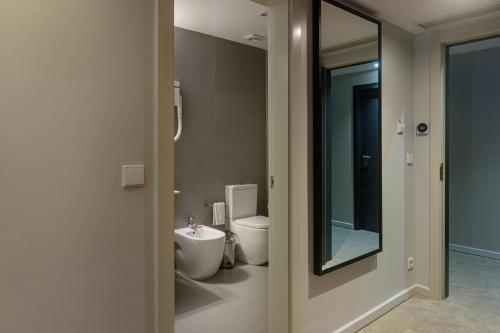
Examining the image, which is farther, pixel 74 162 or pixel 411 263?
pixel 411 263

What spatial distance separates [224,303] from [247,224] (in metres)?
0.98

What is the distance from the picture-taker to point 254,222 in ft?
12.2

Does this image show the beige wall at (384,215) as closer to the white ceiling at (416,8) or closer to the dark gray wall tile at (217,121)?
the white ceiling at (416,8)

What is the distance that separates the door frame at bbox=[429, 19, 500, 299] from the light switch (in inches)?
95.7

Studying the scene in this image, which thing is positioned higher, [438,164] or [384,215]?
[438,164]

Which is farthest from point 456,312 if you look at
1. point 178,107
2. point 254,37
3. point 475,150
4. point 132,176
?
point 254,37

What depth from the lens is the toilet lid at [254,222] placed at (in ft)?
11.9

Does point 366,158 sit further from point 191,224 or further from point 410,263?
point 191,224

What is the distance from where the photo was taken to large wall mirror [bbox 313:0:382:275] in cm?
217

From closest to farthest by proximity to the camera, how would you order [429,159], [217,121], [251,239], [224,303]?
[224,303] < [429,159] < [251,239] < [217,121]

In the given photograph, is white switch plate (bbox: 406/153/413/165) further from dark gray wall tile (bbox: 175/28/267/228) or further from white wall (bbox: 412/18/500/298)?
dark gray wall tile (bbox: 175/28/267/228)

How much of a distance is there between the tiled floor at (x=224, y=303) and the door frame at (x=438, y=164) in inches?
55.9

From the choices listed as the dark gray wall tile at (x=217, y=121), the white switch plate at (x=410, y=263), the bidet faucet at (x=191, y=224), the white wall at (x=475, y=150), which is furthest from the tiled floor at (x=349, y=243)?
the white wall at (x=475, y=150)

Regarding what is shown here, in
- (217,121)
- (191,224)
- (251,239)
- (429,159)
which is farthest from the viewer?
(217,121)
